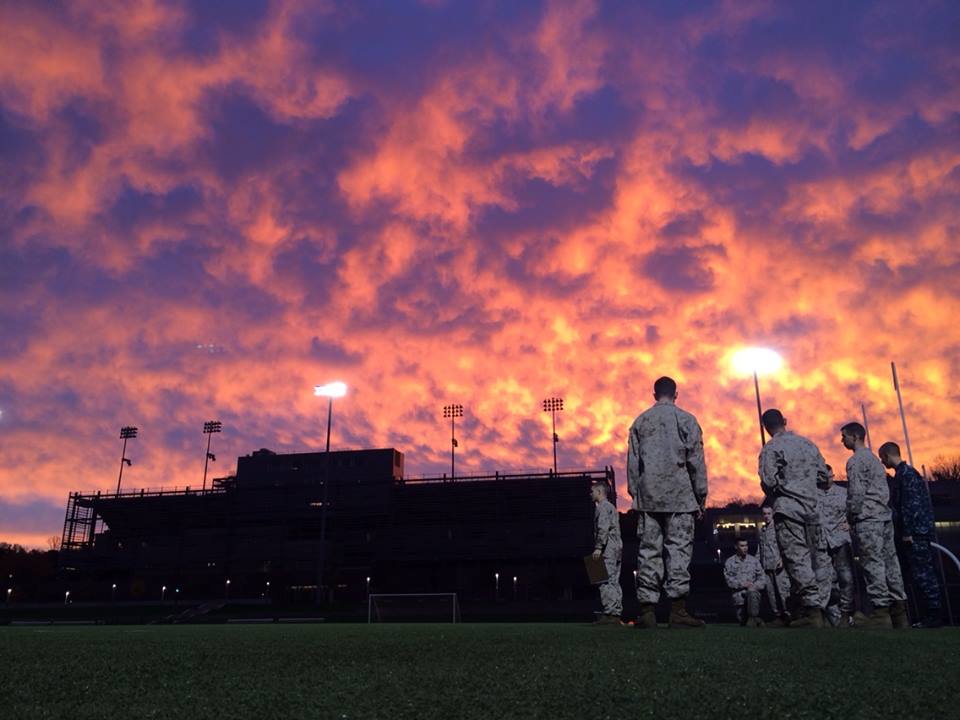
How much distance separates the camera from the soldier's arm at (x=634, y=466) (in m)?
8.99

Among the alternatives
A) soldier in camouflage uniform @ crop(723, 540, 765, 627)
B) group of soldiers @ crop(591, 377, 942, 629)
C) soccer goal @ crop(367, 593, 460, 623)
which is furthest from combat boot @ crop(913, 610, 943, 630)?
soccer goal @ crop(367, 593, 460, 623)

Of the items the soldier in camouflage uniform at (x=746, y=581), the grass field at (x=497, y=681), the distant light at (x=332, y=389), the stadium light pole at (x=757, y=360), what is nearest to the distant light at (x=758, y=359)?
the stadium light pole at (x=757, y=360)

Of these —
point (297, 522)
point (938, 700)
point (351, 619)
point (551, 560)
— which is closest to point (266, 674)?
point (938, 700)

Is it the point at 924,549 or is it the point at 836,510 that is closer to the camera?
the point at 924,549

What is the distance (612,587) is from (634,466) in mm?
3272

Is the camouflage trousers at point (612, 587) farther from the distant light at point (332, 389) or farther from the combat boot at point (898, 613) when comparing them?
the distant light at point (332, 389)

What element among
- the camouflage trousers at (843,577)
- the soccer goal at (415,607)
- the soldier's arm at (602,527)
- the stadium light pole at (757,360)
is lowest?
the soccer goal at (415,607)

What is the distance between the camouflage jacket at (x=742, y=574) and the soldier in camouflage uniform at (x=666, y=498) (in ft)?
26.4

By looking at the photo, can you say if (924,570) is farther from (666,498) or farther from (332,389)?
(332,389)

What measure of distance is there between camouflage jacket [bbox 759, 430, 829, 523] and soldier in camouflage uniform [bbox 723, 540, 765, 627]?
6.17m

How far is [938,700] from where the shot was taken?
334 cm

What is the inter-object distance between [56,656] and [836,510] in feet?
41.0

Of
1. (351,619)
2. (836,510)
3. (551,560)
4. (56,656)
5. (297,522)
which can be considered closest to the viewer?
(56,656)

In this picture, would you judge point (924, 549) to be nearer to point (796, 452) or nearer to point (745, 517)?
point (796, 452)
